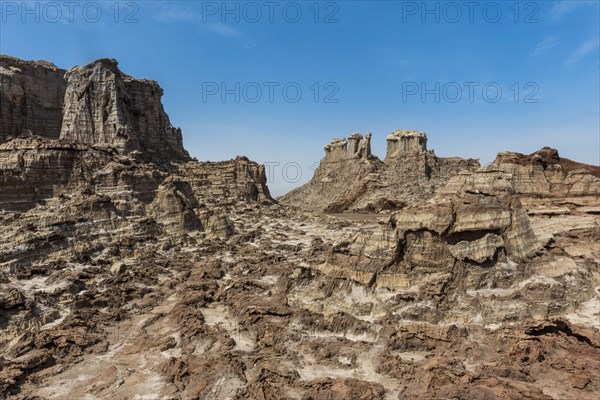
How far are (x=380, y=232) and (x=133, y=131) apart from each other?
39.0 meters

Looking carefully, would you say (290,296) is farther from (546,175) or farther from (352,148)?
(352,148)

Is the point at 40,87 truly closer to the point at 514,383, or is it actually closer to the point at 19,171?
the point at 19,171

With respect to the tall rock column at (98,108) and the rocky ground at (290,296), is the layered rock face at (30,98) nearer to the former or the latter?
the tall rock column at (98,108)

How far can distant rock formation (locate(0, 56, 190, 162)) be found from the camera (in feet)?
147

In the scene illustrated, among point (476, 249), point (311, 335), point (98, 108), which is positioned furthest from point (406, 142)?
point (311, 335)

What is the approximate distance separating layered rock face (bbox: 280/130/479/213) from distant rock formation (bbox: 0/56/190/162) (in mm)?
34130

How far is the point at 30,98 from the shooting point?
47531 millimetres

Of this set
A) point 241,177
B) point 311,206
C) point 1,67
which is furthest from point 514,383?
point 311,206

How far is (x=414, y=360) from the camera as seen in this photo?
626 inches

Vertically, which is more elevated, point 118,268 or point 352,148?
point 352,148

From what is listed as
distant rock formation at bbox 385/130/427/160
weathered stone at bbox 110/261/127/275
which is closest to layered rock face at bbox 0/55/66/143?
weathered stone at bbox 110/261/127/275

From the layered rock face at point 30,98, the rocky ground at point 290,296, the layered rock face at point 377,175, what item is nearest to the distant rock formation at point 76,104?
the layered rock face at point 30,98

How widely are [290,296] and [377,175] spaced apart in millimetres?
52338

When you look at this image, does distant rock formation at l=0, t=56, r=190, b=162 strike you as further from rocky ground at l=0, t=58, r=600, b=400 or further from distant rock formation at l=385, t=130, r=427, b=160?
distant rock formation at l=385, t=130, r=427, b=160
